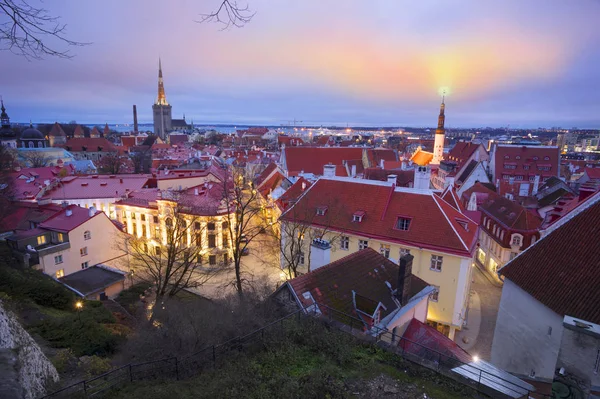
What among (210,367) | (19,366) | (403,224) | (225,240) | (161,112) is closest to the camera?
(19,366)

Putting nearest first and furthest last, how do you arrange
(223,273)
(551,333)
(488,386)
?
(488,386), (551,333), (223,273)

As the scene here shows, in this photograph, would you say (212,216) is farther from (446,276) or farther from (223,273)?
(446,276)

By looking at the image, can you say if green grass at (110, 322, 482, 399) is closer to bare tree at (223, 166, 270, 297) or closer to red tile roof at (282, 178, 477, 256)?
bare tree at (223, 166, 270, 297)

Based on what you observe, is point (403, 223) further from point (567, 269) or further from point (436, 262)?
point (567, 269)

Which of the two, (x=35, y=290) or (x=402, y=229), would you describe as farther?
(x=402, y=229)

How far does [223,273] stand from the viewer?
2905cm

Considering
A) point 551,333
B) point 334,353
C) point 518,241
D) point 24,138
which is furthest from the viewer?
point 24,138

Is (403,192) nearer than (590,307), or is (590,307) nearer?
(590,307)

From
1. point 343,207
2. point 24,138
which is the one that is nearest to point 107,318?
point 343,207

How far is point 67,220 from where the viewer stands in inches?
1043

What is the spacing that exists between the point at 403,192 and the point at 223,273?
54.2ft

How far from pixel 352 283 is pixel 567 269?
7305 millimetres

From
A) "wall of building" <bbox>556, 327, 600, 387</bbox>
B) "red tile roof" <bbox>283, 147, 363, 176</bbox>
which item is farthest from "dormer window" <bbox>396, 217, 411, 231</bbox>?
"red tile roof" <bbox>283, 147, 363, 176</bbox>

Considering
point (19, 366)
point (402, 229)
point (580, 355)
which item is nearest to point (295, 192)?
point (402, 229)
